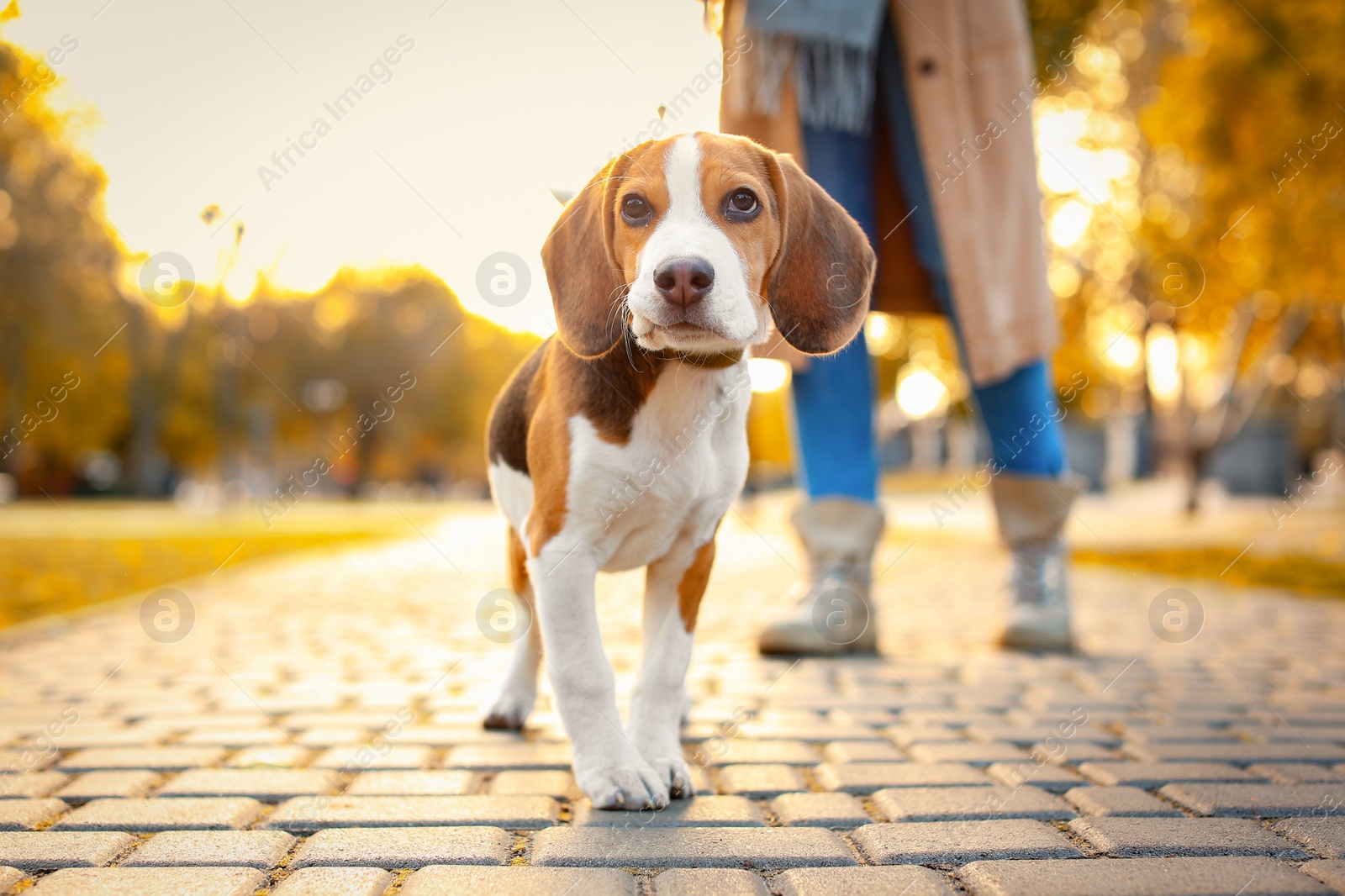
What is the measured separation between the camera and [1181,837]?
230 cm

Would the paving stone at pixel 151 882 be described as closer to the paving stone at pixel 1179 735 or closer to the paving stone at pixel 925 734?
the paving stone at pixel 925 734

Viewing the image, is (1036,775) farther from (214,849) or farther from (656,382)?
(214,849)

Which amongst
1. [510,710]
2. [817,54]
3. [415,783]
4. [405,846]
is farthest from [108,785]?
[817,54]

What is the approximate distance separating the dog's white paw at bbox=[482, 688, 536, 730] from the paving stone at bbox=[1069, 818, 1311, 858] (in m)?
1.69

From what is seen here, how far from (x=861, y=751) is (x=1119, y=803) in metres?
0.73

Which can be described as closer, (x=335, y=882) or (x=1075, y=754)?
(x=335, y=882)

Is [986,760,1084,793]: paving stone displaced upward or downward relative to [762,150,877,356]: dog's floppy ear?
downward

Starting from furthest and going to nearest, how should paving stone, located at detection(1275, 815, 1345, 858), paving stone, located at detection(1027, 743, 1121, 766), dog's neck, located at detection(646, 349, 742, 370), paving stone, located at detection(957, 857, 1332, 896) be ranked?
paving stone, located at detection(1027, 743, 1121, 766), dog's neck, located at detection(646, 349, 742, 370), paving stone, located at detection(1275, 815, 1345, 858), paving stone, located at detection(957, 857, 1332, 896)

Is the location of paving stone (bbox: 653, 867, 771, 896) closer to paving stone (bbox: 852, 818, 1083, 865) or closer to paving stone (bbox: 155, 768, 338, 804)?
paving stone (bbox: 852, 818, 1083, 865)

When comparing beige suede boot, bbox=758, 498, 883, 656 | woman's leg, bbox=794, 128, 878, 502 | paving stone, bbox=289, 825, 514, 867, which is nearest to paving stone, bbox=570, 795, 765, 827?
paving stone, bbox=289, 825, 514, 867

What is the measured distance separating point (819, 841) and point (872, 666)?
88.8 inches

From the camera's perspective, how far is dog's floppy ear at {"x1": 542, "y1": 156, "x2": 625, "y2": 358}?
2.52m

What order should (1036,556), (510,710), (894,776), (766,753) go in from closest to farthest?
(894,776) → (766,753) → (510,710) → (1036,556)

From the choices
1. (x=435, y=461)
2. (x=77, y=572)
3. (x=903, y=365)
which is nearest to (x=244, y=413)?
(x=435, y=461)
